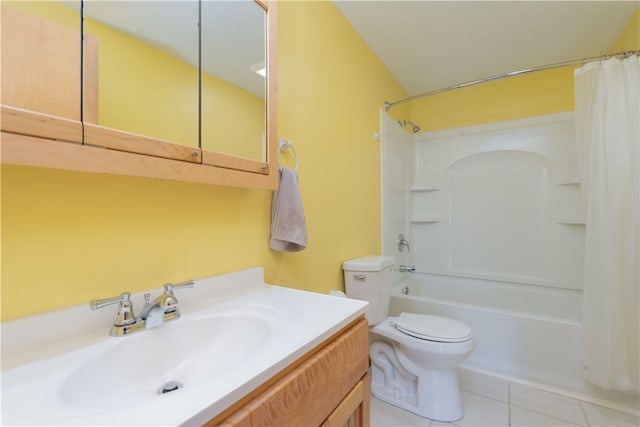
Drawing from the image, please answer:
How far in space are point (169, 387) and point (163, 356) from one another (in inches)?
3.4

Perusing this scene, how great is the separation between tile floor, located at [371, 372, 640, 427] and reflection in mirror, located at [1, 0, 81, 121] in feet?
5.98

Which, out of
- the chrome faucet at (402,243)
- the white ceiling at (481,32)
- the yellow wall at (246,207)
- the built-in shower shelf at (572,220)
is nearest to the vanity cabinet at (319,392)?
the yellow wall at (246,207)

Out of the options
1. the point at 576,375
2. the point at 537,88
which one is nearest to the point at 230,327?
the point at 576,375

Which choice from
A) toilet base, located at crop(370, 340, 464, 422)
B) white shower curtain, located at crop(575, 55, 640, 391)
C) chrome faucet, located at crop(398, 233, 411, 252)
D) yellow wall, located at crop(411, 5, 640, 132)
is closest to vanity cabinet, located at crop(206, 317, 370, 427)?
toilet base, located at crop(370, 340, 464, 422)

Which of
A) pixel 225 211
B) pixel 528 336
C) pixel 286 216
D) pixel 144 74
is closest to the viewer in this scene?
pixel 144 74

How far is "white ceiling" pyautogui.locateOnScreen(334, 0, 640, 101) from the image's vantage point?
5.41 ft

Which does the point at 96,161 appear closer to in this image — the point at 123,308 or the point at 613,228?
the point at 123,308

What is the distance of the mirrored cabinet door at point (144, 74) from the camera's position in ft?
2.11

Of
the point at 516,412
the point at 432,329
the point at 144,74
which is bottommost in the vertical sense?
the point at 516,412

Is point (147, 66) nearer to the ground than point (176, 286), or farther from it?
farther from it

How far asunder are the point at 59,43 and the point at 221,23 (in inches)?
19.5

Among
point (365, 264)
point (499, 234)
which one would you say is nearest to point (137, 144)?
point (365, 264)

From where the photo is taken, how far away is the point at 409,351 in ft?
5.11

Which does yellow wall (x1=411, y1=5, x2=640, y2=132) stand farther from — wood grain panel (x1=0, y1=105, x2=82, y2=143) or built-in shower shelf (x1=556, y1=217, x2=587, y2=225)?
wood grain panel (x1=0, y1=105, x2=82, y2=143)
